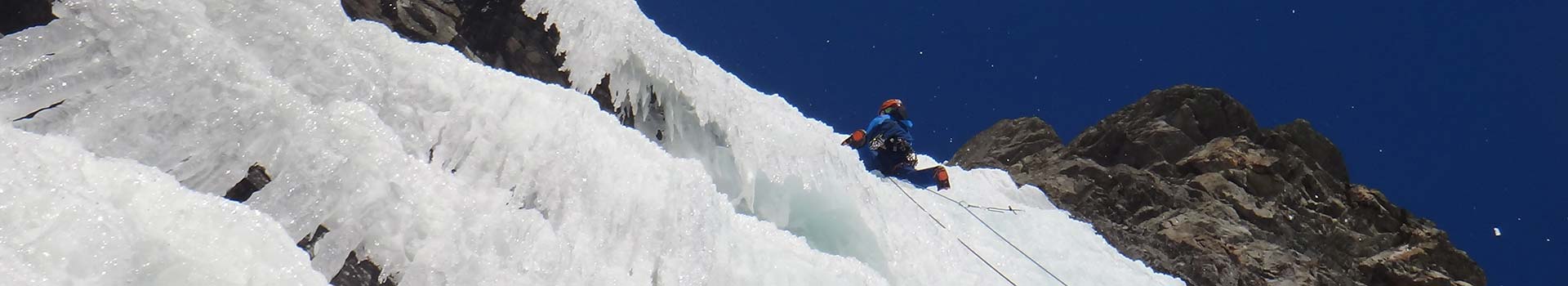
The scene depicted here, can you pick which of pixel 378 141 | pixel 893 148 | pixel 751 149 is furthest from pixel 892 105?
pixel 378 141

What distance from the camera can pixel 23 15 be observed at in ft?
16.6

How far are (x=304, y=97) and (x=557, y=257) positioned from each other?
131cm

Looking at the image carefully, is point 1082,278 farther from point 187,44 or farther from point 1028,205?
point 187,44

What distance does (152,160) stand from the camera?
13.9ft

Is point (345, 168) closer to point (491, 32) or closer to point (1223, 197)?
point (491, 32)

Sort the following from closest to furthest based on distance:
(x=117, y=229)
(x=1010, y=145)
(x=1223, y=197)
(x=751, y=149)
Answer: (x=117, y=229) < (x=751, y=149) < (x=1223, y=197) < (x=1010, y=145)

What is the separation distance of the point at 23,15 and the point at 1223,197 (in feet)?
43.8

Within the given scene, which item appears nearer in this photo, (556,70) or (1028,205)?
(556,70)

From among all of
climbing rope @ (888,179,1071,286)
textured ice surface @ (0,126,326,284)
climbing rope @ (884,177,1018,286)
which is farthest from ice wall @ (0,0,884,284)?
climbing rope @ (888,179,1071,286)

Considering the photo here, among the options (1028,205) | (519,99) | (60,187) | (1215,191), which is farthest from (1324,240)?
(60,187)

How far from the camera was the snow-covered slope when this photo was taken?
3.70m

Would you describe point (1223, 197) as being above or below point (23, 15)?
above

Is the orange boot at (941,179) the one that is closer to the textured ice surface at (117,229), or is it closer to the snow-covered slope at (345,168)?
the snow-covered slope at (345,168)

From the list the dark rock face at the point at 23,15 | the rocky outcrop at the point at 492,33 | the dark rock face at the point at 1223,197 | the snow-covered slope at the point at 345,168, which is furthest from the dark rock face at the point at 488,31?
the dark rock face at the point at 1223,197
